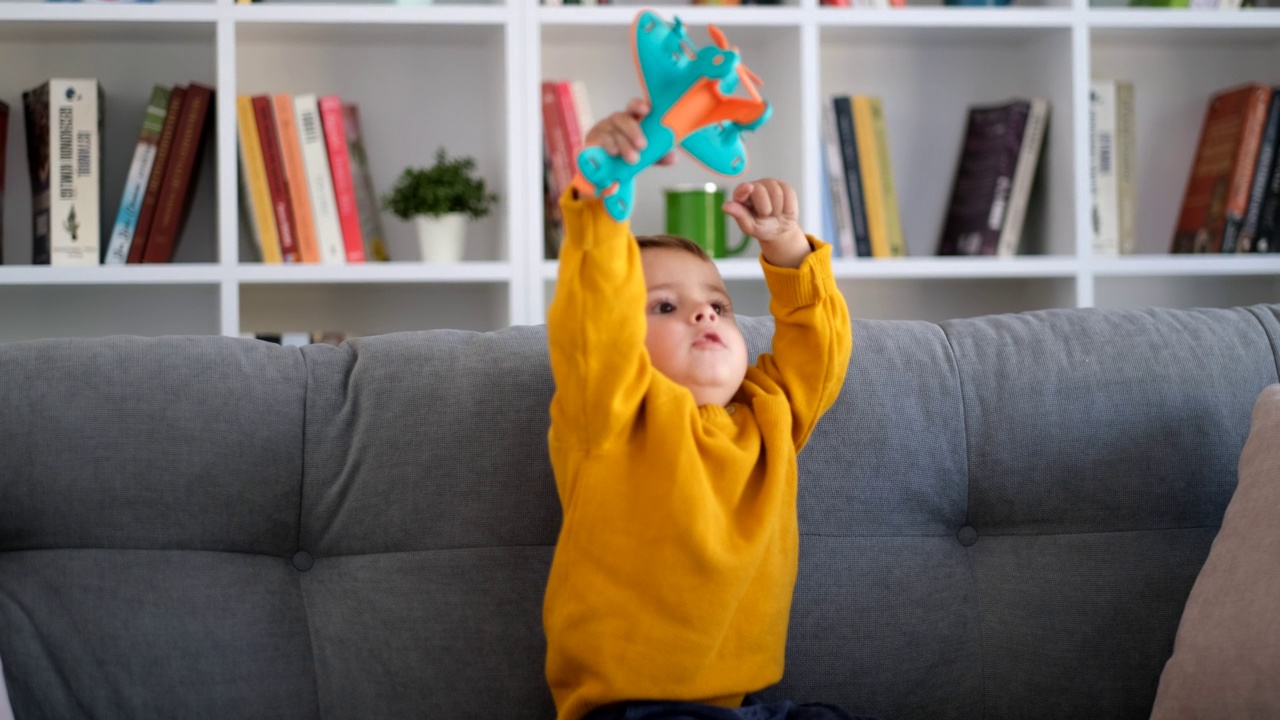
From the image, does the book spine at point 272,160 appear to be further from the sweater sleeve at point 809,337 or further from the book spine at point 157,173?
the sweater sleeve at point 809,337

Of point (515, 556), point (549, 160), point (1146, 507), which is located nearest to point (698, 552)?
point (515, 556)

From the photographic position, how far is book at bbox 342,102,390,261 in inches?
85.2

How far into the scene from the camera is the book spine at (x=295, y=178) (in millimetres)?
2070

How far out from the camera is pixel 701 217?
216 centimetres

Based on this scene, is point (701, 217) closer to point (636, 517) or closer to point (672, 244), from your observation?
point (672, 244)

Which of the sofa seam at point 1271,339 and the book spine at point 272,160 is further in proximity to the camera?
the book spine at point 272,160

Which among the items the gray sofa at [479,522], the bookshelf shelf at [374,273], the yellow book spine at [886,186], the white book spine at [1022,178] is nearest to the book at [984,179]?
the white book spine at [1022,178]

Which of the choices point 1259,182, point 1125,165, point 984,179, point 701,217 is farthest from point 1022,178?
point 701,217

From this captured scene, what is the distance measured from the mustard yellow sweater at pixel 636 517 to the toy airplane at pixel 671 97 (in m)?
0.04

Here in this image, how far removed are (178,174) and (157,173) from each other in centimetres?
3

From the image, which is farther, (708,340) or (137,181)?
(137,181)

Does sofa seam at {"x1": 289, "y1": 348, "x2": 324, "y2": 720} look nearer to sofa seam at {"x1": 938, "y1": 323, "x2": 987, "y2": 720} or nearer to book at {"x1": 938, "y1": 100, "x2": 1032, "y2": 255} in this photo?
sofa seam at {"x1": 938, "y1": 323, "x2": 987, "y2": 720}

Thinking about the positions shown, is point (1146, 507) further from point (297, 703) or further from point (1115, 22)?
point (1115, 22)

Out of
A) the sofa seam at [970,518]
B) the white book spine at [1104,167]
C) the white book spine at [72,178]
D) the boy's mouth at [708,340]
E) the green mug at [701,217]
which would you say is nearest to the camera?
the boy's mouth at [708,340]
